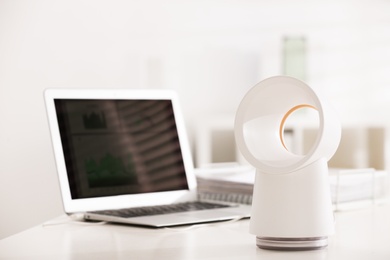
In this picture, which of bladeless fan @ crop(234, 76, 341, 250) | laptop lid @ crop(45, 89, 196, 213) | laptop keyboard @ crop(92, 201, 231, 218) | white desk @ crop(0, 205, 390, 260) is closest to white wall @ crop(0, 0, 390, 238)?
laptop lid @ crop(45, 89, 196, 213)

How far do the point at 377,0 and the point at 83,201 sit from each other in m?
2.81

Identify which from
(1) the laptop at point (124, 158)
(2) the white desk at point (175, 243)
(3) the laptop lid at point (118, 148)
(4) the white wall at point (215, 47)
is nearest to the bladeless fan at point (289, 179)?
(2) the white desk at point (175, 243)

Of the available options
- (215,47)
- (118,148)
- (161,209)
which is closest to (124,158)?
(118,148)

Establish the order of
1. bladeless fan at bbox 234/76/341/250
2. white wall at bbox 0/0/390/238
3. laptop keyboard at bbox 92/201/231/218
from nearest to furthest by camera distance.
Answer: bladeless fan at bbox 234/76/341/250 → laptop keyboard at bbox 92/201/231/218 → white wall at bbox 0/0/390/238

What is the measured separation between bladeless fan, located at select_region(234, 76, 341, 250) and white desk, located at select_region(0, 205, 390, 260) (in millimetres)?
28

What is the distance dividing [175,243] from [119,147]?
0.39m

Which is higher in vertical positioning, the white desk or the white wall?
the white wall

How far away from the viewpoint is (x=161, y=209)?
1.21 metres

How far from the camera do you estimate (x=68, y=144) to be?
3.86 ft

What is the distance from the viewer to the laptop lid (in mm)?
1170

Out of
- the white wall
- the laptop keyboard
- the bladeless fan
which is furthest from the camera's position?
the white wall

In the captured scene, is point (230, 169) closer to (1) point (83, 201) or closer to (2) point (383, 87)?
(1) point (83, 201)

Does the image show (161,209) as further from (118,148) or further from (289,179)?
(289,179)

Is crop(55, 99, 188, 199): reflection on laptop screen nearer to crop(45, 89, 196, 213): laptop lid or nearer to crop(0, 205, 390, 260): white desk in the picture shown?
crop(45, 89, 196, 213): laptop lid
